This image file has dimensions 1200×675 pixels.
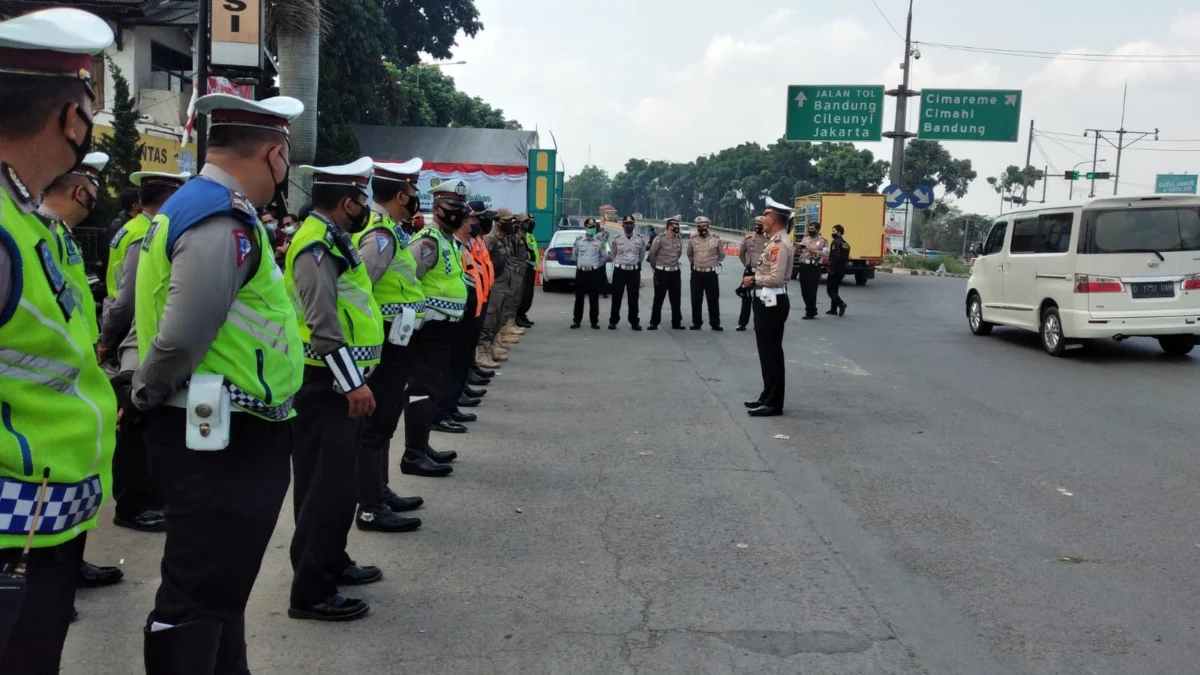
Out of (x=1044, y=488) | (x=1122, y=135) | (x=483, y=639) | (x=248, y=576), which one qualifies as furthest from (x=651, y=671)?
(x=1122, y=135)

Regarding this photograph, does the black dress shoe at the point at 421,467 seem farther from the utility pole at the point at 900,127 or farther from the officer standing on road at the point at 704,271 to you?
the utility pole at the point at 900,127

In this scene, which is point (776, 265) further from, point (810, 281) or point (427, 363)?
point (810, 281)

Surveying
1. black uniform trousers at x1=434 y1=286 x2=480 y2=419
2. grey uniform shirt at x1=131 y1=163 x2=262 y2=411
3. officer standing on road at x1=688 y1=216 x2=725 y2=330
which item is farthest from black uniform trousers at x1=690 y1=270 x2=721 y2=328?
grey uniform shirt at x1=131 y1=163 x2=262 y2=411

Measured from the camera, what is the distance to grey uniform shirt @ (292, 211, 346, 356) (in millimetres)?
3943

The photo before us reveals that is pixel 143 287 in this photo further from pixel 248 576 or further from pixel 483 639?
pixel 483 639

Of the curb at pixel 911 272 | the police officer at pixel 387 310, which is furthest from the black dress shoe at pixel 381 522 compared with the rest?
the curb at pixel 911 272

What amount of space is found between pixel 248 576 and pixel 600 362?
958 centimetres

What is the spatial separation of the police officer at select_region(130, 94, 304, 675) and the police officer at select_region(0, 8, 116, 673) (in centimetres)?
52

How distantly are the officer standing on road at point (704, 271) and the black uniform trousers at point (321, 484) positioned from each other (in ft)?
40.0

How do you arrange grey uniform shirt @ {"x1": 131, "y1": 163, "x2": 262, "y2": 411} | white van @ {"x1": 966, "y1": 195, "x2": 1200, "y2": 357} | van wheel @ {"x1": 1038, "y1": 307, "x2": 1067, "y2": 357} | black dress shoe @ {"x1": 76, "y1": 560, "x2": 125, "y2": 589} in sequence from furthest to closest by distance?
van wheel @ {"x1": 1038, "y1": 307, "x2": 1067, "y2": 357} → white van @ {"x1": 966, "y1": 195, "x2": 1200, "y2": 357} → black dress shoe @ {"x1": 76, "y1": 560, "x2": 125, "y2": 589} → grey uniform shirt @ {"x1": 131, "y1": 163, "x2": 262, "y2": 411}

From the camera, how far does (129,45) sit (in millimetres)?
22047

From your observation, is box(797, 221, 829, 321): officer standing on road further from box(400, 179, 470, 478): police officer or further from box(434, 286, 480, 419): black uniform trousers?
box(400, 179, 470, 478): police officer

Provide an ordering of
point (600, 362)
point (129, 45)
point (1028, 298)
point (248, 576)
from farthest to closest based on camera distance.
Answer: point (129, 45), point (1028, 298), point (600, 362), point (248, 576)

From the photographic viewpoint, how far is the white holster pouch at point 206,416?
281 cm
